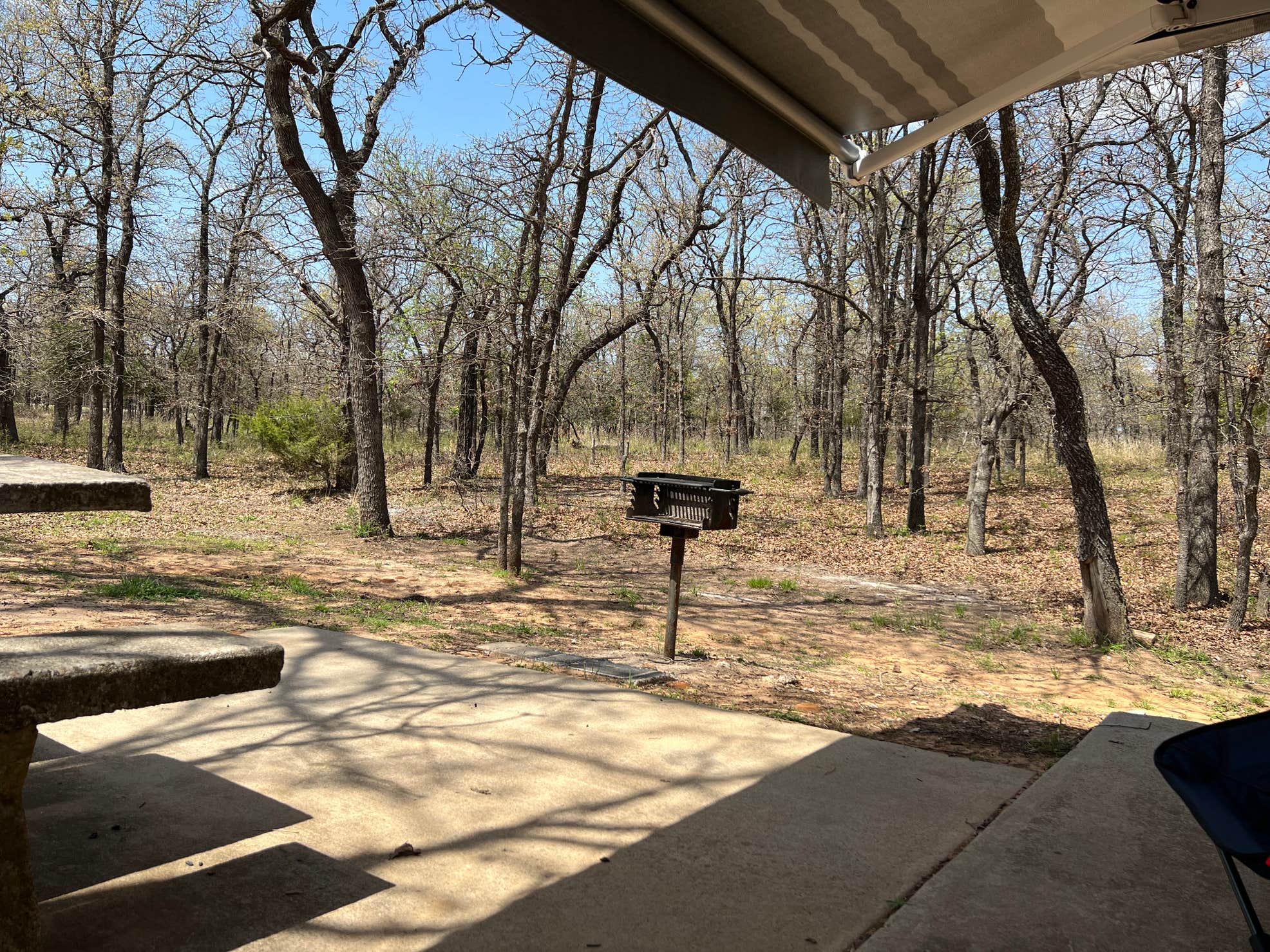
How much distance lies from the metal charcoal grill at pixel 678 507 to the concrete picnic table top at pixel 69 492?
3.68 metres

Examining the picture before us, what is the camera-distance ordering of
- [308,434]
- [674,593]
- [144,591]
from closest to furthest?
[674,593]
[144,591]
[308,434]

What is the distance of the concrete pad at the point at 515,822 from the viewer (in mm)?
2229

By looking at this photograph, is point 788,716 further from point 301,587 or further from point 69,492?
point 301,587

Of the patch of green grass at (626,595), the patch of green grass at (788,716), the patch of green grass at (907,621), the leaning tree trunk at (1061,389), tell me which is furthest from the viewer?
the patch of green grass at (626,595)

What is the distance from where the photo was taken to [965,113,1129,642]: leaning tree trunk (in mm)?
7941

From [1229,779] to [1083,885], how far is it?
539 millimetres

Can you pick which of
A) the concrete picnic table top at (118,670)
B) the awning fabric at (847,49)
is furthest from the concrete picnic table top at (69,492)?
the awning fabric at (847,49)

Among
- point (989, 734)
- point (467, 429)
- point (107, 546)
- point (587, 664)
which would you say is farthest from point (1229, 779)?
point (467, 429)

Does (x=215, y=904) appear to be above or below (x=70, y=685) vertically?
below

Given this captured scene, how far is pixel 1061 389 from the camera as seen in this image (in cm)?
820

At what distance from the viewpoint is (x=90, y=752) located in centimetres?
333

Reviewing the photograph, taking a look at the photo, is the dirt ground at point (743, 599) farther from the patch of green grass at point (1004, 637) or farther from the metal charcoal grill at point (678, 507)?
the metal charcoal grill at point (678, 507)

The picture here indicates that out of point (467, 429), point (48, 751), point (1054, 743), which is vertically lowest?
point (1054, 743)

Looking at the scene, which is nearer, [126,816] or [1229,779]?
[1229,779]
